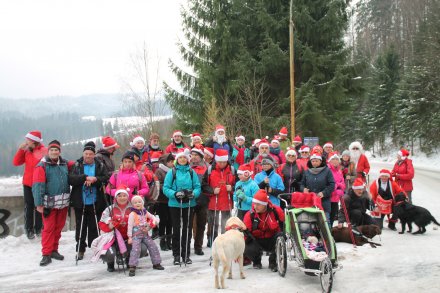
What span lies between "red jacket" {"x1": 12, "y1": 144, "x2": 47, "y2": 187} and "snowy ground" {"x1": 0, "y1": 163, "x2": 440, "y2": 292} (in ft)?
4.93

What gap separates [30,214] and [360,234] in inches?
275

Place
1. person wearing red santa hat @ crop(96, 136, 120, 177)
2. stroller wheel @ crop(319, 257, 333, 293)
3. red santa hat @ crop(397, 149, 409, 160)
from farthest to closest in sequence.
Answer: red santa hat @ crop(397, 149, 409, 160)
person wearing red santa hat @ crop(96, 136, 120, 177)
stroller wheel @ crop(319, 257, 333, 293)

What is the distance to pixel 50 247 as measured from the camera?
25.7 ft

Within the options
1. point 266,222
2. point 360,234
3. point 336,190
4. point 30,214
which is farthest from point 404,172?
point 30,214

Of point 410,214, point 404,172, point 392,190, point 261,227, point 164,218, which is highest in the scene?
point 404,172

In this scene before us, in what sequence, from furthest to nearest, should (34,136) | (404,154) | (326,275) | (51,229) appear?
(404,154) → (34,136) → (51,229) → (326,275)

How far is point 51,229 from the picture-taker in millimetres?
7746

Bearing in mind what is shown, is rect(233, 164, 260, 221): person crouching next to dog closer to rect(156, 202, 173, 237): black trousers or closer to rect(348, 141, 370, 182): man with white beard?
rect(156, 202, 173, 237): black trousers

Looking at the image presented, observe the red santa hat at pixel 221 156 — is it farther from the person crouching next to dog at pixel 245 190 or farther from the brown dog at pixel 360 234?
the brown dog at pixel 360 234

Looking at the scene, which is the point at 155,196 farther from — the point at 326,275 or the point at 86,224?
the point at 326,275

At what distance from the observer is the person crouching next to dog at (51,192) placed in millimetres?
7539

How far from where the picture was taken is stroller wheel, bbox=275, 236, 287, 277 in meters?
6.40

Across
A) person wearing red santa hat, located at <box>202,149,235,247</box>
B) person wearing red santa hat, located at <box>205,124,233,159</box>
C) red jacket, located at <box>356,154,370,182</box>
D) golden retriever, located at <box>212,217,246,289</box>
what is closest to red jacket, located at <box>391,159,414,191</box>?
red jacket, located at <box>356,154,370,182</box>

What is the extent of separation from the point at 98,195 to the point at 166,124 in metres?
20.3
